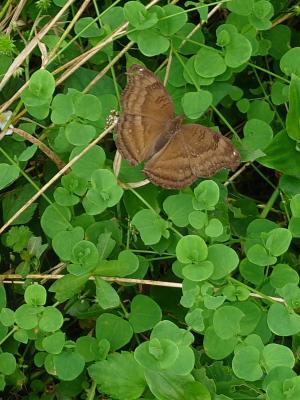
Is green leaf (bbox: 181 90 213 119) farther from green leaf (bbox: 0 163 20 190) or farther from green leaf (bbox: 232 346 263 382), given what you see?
green leaf (bbox: 232 346 263 382)

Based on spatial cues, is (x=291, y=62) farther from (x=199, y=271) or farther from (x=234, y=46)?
(x=199, y=271)

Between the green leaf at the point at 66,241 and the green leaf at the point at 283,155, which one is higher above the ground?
the green leaf at the point at 66,241

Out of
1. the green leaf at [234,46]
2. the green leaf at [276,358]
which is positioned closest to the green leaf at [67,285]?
the green leaf at [276,358]

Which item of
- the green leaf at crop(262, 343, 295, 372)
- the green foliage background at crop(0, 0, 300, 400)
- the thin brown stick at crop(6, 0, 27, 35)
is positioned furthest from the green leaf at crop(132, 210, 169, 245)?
the thin brown stick at crop(6, 0, 27, 35)

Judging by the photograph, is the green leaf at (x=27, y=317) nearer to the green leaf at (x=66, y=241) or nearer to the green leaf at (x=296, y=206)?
the green leaf at (x=66, y=241)

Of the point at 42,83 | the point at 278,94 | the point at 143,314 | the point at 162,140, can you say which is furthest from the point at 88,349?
the point at 278,94

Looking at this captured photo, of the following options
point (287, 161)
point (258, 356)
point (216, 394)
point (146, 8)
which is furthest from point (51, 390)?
point (146, 8)

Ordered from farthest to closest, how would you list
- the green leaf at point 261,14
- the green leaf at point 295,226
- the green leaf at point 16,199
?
1. the green leaf at point 16,199
2. the green leaf at point 261,14
3. the green leaf at point 295,226
